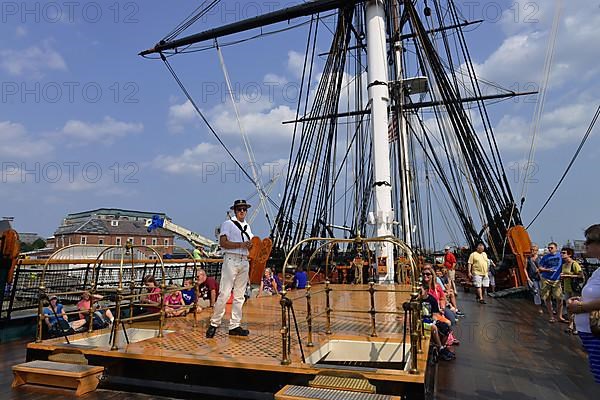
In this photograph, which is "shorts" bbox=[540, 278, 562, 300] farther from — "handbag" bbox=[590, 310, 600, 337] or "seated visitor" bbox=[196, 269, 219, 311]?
"seated visitor" bbox=[196, 269, 219, 311]

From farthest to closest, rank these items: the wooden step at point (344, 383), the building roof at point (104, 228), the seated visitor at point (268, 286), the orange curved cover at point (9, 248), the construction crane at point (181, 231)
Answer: the building roof at point (104, 228) → the construction crane at point (181, 231) → the seated visitor at point (268, 286) → the orange curved cover at point (9, 248) → the wooden step at point (344, 383)

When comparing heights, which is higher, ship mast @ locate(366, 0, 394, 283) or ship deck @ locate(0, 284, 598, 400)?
ship mast @ locate(366, 0, 394, 283)

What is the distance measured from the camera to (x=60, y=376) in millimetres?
3828

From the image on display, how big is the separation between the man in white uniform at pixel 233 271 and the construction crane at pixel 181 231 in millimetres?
20584

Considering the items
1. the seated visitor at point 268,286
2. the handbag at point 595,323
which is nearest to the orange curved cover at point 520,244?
the seated visitor at point 268,286

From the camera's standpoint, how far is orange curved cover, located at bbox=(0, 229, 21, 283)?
238 inches

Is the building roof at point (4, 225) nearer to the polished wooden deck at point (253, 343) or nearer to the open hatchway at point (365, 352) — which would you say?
the polished wooden deck at point (253, 343)

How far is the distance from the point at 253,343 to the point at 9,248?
4.02 metres

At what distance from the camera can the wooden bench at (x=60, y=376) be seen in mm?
3807

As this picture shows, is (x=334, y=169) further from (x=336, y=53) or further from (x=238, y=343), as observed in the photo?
(x=238, y=343)

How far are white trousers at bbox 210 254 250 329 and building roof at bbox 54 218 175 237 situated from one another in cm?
3550

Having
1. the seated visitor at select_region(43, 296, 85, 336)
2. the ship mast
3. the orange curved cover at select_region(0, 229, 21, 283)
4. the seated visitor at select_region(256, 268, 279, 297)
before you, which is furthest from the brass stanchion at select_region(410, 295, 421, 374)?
the ship mast

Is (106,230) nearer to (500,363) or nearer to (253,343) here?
(253,343)

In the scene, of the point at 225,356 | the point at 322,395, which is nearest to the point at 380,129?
the point at 225,356
